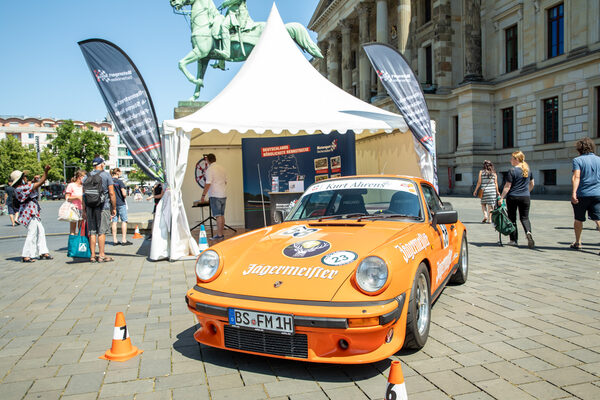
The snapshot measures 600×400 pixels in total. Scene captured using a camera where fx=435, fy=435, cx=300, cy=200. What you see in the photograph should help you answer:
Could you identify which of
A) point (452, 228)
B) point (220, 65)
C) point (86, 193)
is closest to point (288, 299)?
point (452, 228)

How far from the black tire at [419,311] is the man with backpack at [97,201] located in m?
6.03

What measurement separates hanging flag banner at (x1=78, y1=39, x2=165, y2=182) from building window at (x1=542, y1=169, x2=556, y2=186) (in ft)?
78.4

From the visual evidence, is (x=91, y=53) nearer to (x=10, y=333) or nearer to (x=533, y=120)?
(x=10, y=333)

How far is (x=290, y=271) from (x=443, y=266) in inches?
78.2

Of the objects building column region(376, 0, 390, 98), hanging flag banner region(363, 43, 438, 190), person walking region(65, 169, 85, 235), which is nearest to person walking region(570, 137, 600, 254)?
hanging flag banner region(363, 43, 438, 190)

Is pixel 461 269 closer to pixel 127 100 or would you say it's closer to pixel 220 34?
pixel 127 100

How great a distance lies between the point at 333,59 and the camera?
50.2 metres

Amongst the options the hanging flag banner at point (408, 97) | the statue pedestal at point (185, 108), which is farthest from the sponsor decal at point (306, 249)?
the statue pedestal at point (185, 108)

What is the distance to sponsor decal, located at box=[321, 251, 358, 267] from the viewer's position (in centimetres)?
332

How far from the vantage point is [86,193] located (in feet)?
25.2

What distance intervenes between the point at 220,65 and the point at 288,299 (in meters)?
13.6

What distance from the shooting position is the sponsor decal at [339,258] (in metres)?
3.32

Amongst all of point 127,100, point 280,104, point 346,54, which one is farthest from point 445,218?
point 346,54

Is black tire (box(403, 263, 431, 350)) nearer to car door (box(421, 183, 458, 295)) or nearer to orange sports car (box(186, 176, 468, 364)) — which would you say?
orange sports car (box(186, 176, 468, 364))
